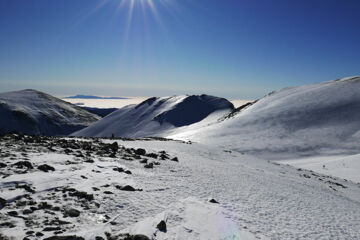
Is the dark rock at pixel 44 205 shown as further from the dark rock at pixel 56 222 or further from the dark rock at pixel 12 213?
the dark rock at pixel 56 222

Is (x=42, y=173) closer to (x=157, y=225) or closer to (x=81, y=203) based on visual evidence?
(x=81, y=203)

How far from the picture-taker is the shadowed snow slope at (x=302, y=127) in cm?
4297

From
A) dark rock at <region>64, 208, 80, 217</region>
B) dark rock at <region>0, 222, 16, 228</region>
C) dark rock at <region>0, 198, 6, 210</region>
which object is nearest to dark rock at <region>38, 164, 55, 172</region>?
dark rock at <region>0, 198, 6, 210</region>

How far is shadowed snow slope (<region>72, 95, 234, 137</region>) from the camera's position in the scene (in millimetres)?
116625

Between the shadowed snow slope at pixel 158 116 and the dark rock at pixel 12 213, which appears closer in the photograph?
the dark rock at pixel 12 213

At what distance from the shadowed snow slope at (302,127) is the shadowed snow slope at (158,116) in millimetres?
53410

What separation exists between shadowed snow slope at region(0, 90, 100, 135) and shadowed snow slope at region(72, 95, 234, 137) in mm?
23557

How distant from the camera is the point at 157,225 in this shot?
6727mm

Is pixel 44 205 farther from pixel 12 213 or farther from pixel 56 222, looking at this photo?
pixel 56 222

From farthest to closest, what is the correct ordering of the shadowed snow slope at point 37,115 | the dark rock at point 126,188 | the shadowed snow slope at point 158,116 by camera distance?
the shadowed snow slope at point 37,115
the shadowed snow slope at point 158,116
the dark rock at point 126,188

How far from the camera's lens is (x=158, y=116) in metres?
126

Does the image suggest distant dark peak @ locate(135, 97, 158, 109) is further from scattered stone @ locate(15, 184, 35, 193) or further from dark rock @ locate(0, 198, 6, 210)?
dark rock @ locate(0, 198, 6, 210)

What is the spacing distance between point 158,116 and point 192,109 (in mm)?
21267

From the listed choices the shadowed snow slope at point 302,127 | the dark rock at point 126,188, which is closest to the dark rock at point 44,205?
the dark rock at point 126,188
